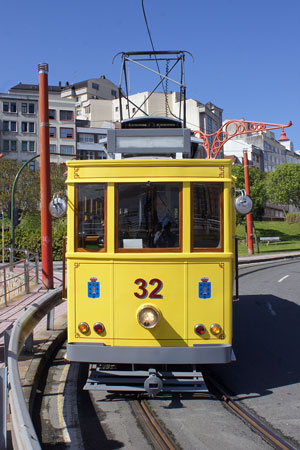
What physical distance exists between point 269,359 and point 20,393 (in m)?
5.37

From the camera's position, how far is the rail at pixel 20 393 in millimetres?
3236

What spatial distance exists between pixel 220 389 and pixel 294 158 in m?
111

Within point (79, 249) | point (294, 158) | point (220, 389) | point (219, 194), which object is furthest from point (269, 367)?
point (294, 158)

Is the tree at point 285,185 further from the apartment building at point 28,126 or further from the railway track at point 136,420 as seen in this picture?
the railway track at point 136,420

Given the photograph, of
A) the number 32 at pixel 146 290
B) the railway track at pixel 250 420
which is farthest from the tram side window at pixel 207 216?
the railway track at pixel 250 420

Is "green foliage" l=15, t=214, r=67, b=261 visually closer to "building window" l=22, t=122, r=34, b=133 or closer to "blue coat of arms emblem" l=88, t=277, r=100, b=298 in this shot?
"blue coat of arms emblem" l=88, t=277, r=100, b=298

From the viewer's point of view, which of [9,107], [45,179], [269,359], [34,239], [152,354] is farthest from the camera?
[9,107]

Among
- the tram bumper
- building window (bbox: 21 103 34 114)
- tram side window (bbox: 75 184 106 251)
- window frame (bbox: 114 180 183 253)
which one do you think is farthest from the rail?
building window (bbox: 21 103 34 114)

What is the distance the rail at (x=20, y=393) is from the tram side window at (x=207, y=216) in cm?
241

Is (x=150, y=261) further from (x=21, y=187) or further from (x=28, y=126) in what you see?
(x=28, y=126)

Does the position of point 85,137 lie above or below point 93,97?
below

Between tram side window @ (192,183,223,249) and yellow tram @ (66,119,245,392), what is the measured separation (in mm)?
13

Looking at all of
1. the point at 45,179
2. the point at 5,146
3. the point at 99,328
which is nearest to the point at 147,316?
the point at 99,328

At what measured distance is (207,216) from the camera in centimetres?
624
